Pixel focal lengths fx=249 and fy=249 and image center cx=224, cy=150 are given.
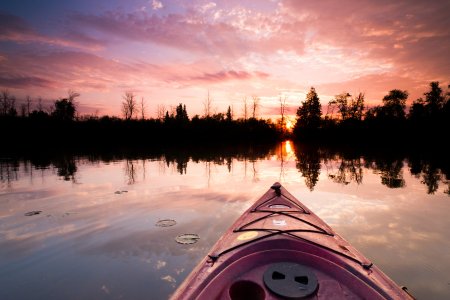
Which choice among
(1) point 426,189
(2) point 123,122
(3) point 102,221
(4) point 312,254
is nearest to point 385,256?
(4) point 312,254

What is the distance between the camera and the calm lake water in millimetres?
3980

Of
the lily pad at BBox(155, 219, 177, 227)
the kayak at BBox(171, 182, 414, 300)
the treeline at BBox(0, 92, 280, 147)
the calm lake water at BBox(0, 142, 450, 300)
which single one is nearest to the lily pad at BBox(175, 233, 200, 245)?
the calm lake water at BBox(0, 142, 450, 300)

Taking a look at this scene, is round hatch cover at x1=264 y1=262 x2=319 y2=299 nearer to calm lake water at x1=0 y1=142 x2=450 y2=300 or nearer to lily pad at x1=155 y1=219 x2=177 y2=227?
calm lake water at x1=0 y1=142 x2=450 y2=300

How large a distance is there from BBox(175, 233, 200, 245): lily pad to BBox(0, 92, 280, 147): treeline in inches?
1465

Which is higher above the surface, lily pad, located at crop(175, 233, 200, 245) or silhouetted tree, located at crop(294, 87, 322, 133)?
silhouetted tree, located at crop(294, 87, 322, 133)

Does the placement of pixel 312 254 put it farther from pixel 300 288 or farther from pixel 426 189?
pixel 426 189

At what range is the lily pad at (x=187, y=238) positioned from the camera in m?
5.24

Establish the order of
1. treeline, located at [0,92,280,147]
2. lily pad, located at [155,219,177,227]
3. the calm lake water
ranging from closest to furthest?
the calm lake water, lily pad, located at [155,219,177,227], treeline, located at [0,92,280,147]

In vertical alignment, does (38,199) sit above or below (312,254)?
below

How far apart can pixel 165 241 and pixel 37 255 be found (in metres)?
2.40

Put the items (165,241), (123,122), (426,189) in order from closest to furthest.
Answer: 1. (165,241)
2. (426,189)
3. (123,122)

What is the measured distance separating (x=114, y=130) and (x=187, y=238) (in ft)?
152

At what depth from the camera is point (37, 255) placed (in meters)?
4.79

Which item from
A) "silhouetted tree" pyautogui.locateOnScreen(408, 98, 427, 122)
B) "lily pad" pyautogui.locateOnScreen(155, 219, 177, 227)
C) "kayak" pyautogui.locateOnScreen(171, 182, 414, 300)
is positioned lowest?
"lily pad" pyautogui.locateOnScreen(155, 219, 177, 227)
